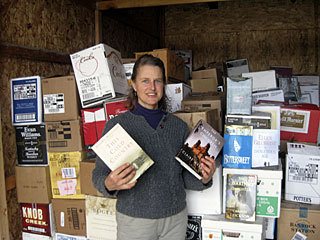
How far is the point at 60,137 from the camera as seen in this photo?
226 centimetres

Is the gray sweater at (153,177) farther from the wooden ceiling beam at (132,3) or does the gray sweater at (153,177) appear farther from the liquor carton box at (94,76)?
the wooden ceiling beam at (132,3)

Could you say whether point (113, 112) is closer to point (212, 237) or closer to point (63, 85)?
point (63, 85)

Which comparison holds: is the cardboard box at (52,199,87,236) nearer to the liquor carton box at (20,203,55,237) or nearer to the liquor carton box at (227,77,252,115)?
the liquor carton box at (20,203,55,237)

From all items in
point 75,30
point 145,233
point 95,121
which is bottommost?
point 145,233

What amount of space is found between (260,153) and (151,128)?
0.77 m

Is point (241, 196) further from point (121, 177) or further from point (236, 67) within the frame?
point (236, 67)

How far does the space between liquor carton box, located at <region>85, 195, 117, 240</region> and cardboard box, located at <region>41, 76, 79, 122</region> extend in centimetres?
58

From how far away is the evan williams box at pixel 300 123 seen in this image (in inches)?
90.7

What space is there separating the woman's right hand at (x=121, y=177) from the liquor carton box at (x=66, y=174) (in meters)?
1.02

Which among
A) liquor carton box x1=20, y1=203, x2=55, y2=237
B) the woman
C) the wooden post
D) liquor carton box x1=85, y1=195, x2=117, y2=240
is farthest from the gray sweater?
liquor carton box x1=20, y1=203, x2=55, y2=237

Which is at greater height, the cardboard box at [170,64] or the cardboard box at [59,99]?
the cardboard box at [170,64]

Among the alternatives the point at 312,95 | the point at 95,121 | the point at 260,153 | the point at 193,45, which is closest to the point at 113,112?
the point at 95,121

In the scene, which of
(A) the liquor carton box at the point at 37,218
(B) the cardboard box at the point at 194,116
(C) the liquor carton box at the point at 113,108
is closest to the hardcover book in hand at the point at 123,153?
(B) the cardboard box at the point at 194,116

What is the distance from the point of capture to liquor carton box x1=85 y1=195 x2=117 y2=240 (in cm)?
213
